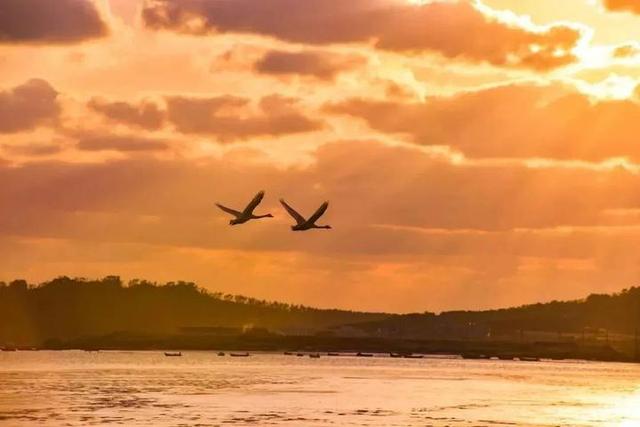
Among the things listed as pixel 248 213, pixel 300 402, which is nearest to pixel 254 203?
pixel 248 213

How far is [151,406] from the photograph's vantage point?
391ft

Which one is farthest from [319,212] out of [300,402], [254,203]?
[300,402]

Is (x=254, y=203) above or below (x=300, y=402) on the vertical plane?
above

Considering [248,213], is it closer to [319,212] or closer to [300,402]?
[319,212]

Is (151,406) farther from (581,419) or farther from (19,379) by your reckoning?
(19,379)

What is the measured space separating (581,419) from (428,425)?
18.9m

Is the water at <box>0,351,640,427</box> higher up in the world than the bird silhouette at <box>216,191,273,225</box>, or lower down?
lower down

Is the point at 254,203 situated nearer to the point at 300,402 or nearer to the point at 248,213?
the point at 248,213

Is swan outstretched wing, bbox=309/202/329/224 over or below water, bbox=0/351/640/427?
over

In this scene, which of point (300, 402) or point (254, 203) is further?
point (300, 402)

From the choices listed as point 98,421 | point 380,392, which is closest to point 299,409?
point 98,421

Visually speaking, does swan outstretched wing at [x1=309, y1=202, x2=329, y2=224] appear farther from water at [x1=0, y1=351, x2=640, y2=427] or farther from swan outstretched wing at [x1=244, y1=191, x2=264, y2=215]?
water at [x1=0, y1=351, x2=640, y2=427]

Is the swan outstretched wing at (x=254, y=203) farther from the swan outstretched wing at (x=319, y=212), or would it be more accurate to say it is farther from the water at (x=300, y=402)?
the water at (x=300, y=402)

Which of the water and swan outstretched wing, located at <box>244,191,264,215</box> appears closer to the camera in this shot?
swan outstretched wing, located at <box>244,191,264,215</box>
